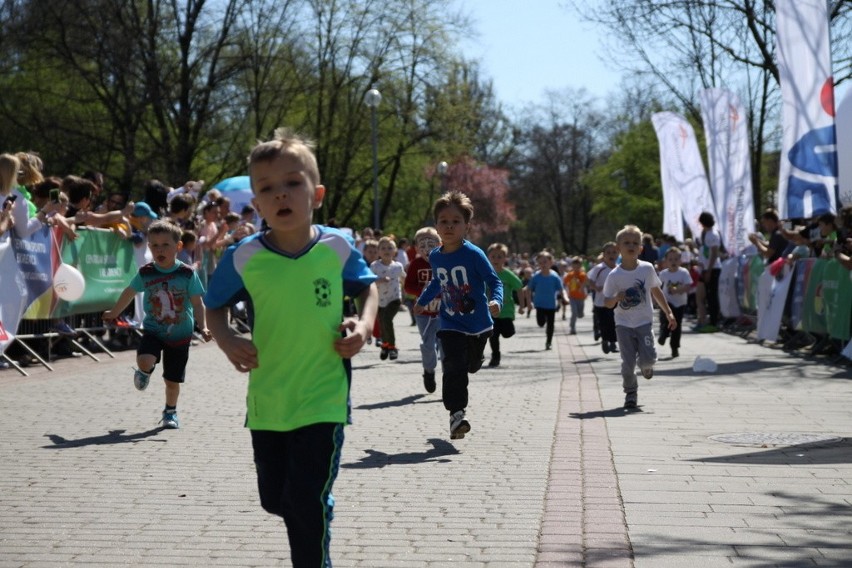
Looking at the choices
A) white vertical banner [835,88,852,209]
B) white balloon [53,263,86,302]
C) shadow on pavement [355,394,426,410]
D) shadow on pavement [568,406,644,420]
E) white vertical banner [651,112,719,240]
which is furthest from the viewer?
white vertical banner [651,112,719,240]

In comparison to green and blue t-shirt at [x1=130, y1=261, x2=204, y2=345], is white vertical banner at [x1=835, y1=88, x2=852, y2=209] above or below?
above

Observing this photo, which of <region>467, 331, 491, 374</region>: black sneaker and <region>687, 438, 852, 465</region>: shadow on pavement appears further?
<region>467, 331, 491, 374</region>: black sneaker

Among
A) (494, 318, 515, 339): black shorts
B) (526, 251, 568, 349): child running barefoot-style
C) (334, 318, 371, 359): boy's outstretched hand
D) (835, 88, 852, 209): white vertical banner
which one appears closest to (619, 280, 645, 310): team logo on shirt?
(494, 318, 515, 339): black shorts

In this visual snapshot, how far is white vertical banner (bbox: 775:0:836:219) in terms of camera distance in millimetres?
17547

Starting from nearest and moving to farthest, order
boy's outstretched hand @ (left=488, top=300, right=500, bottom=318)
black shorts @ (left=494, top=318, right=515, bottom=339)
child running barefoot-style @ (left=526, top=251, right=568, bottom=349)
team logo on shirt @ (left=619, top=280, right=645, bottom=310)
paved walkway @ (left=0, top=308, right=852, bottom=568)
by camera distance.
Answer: paved walkway @ (left=0, top=308, right=852, bottom=568) → boy's outstretched hand @ (left=488, top=300, right=500, bottom=318) → team logo on shirt @ (left=619, top=280, right=645, bottom=310) → black shorts @ (left=494, top=318, right=515, bottom=339) → child running barefoot-style @ (left=526, top=251, right=568, bottom=349)

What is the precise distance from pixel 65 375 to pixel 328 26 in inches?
1260

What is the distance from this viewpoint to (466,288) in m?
9.70

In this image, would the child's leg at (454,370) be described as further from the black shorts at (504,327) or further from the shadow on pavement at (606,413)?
the black shorts at (504,327)

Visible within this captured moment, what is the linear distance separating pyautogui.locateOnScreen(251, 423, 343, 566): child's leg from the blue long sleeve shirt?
16.7 ft

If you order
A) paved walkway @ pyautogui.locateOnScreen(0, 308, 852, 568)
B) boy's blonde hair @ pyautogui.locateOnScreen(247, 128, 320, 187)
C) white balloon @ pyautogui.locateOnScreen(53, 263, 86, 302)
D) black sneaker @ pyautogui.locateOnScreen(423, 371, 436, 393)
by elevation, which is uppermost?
boy's blonde hair @ pyautogui.locateOnScreen(247, 128, 320, 187)

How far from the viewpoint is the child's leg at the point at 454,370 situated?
941cm

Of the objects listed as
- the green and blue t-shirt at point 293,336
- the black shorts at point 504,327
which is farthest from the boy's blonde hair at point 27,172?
the green and blue t-shirt at point 293,336

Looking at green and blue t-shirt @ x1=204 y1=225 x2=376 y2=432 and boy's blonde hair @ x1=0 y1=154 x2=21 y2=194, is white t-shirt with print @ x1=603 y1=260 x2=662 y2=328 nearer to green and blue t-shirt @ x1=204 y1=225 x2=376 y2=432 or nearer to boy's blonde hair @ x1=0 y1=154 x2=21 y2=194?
boy's blonde hair @ x1=0 y1=154 x2=21 y2=194

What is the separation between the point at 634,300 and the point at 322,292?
7.46m
